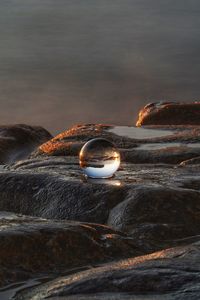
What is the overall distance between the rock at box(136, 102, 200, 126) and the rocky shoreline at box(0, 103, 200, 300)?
22.7 feet

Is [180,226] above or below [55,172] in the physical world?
below

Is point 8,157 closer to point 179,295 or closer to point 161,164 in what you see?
point 161,164

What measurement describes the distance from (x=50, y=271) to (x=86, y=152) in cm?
359

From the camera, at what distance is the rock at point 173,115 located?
20.5 metres

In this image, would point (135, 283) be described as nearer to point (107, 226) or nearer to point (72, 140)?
point (107, 226)

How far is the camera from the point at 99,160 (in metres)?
10.3

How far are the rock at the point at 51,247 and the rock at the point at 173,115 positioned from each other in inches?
510

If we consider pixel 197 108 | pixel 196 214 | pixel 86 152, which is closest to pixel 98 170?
pixel 86 152

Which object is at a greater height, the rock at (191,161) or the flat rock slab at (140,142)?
the flat rock slab at (140,142)

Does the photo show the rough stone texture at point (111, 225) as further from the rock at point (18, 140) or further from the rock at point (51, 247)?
the rock at point (18, 140)

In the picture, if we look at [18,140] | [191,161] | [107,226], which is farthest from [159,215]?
[18,140]

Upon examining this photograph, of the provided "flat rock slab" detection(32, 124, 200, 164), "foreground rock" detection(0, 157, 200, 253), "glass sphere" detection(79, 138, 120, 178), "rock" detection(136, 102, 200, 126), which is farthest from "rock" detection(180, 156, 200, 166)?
"rock" detection(136, 102, 200, 126)

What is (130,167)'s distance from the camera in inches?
450

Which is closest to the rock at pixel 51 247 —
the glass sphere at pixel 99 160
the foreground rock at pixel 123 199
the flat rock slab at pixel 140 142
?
the foreground rock at pixel 123 199
